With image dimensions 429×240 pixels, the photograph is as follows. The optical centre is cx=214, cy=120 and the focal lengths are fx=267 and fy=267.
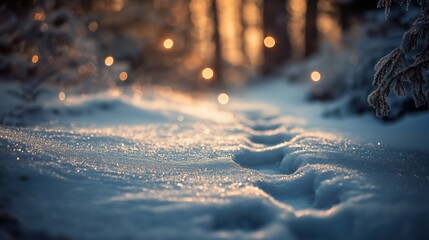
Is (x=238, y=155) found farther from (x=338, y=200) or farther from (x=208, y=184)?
(x=338, y=200)


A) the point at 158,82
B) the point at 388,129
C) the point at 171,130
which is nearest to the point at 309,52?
the point at 158,82

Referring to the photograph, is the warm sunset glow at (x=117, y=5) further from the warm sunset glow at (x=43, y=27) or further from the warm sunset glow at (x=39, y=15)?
the warm sunset glow at (x=43, y=27)

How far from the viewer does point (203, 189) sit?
1626mm

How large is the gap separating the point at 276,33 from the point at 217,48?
3.52 metres

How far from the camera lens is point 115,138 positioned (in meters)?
2.59

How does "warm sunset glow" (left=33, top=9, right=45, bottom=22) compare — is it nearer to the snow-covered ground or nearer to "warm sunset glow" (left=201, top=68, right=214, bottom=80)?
the snow-covered ground

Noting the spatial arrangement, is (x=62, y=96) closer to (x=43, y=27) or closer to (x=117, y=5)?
(x=43, y=27)

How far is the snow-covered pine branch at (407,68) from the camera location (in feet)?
6.39

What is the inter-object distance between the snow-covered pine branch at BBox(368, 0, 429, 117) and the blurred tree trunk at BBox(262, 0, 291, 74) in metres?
12.3

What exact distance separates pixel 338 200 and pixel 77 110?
11.5ft

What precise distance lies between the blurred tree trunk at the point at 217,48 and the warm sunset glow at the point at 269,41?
311cm

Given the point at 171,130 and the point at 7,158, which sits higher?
the point at 171,130

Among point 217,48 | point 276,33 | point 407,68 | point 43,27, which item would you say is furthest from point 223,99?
point 407,68

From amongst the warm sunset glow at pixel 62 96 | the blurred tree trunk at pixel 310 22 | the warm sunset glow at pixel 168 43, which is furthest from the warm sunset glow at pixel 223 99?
the warm sunset glow at pixel 62 96
